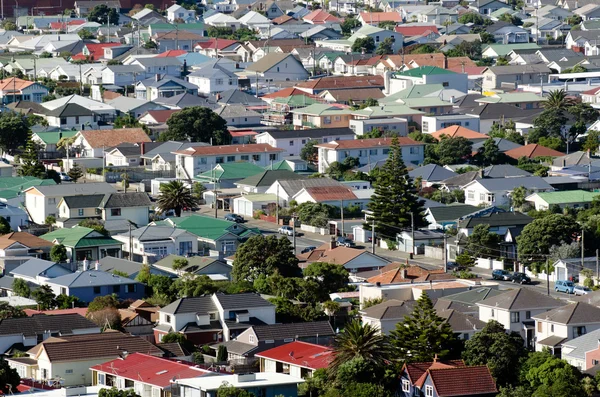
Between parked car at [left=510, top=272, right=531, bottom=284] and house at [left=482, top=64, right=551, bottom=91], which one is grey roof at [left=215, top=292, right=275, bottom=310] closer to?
parked car at [left=510, top=272, right=531, bottom=284]

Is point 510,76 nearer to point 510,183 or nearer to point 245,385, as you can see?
point 510,183

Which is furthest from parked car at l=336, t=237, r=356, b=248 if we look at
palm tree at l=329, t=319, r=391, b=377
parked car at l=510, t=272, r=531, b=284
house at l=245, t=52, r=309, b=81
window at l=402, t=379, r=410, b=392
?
house at l=245, t=52, r=309, b=81

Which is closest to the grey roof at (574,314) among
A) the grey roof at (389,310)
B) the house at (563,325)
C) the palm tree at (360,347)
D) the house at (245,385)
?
the house at (563,325)

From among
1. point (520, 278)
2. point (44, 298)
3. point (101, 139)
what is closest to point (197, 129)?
point (101, 139)

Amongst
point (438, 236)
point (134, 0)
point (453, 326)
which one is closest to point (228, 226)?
point (438, 236)

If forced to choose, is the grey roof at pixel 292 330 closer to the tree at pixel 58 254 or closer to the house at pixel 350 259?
the house at pixel 350 259

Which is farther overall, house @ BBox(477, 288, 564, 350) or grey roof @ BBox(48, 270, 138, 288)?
grey roof @ BBox(48, 270, 138, 288)
